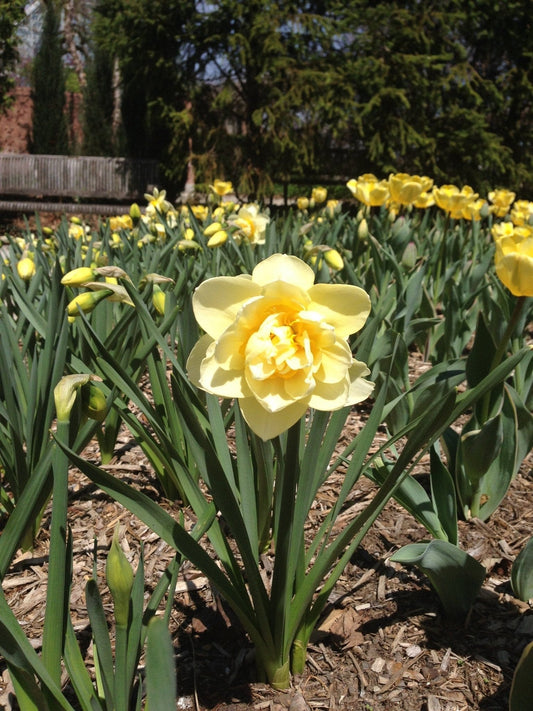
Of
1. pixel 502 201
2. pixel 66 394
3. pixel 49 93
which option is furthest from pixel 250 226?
pixel 49 93

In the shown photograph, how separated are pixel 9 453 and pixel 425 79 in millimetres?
10840

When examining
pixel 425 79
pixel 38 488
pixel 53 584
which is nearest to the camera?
pixel 53 584

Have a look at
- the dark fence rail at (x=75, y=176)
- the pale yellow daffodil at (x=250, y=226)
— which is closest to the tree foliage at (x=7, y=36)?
the dark fence rail at (x=75, y=176)

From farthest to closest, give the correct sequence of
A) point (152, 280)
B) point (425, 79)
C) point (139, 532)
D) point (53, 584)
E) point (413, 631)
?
point (425, 79) < point (139, 532) < point (152, 280) < point (413, 631) < point (53, 584)

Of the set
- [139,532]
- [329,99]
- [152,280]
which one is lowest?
[139,532]

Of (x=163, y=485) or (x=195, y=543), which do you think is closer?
(x=195, y=543)

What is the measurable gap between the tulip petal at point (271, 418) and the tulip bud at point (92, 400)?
0.26 metres

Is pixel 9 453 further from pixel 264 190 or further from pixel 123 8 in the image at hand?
pixel 123 8

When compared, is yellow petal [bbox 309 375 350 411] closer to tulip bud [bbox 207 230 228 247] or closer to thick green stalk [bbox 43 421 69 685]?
thick green stalk [bbox 43 421 69 685]

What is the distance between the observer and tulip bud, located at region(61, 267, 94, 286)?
3.73ft

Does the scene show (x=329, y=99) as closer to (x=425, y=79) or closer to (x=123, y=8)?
(x=425, y=79)

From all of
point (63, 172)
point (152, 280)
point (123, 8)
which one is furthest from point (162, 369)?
point (123, 8)

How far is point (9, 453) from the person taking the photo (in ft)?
4.29

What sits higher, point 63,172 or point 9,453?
point 63,172
